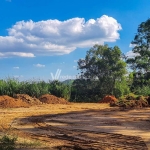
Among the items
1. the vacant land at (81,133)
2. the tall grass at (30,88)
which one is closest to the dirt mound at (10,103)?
the tall grass at (30,88)

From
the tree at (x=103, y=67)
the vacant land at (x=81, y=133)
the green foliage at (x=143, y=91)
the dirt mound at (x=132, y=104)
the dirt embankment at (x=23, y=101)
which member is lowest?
the vacant land at (x=81, y=133)

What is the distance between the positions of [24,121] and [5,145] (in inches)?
160

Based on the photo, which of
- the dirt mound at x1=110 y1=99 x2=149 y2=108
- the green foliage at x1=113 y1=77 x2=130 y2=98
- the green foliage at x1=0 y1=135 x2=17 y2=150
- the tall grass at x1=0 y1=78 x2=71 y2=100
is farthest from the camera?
the green foliage at x1=113 y1=77 x2=130 y2=98

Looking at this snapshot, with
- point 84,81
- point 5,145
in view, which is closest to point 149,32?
point 84,81

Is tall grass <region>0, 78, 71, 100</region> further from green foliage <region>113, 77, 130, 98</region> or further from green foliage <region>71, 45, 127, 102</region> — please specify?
green foliage <region>113, 77, 130, 98</region>

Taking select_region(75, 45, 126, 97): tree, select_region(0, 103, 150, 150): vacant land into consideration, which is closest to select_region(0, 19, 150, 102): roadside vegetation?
select_region(75, 45, 126, 97): tree

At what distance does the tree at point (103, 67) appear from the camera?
20984 millimetres

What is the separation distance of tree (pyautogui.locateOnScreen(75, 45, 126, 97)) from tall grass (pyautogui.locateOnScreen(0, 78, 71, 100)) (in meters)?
2.07

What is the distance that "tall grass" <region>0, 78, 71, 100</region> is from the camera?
19.7 meters

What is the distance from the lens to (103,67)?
20906 mm

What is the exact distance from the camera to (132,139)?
6.86 meters

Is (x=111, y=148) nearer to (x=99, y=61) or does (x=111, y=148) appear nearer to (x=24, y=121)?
(x=24, y=121)

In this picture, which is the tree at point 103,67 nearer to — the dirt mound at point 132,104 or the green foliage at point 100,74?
the green foliage at point 100,74

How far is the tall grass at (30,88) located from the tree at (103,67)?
2071mm
